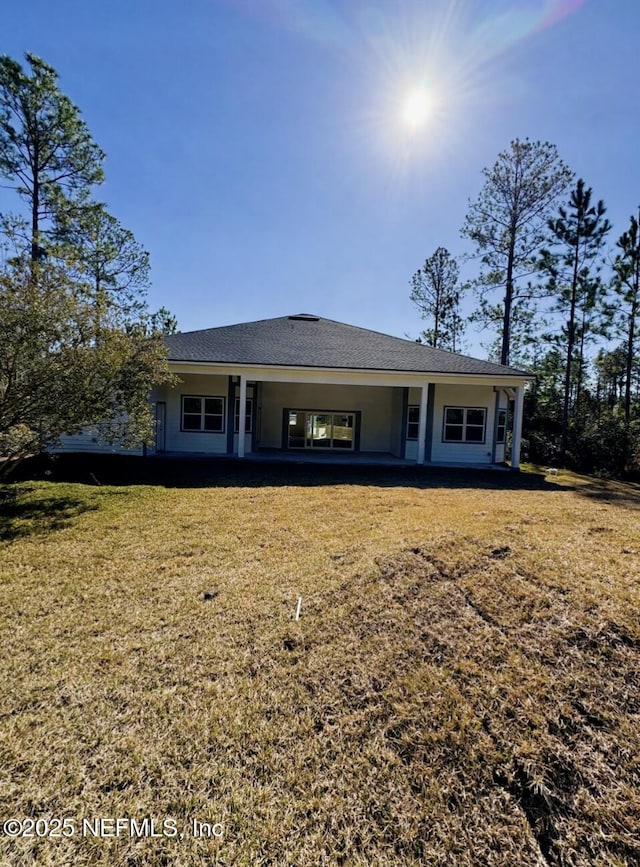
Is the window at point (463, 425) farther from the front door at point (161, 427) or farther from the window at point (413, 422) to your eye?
the front door at point (161, 427)

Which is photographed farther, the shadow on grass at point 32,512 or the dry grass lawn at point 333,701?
the shadow on grass at point 32,512

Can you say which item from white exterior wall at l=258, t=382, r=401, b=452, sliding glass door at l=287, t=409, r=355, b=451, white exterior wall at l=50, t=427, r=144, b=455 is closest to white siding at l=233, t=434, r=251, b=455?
white exterior wall at l=258, t=382, r=401, b=452

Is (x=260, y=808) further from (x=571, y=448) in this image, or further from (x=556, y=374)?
(x=556, y=374)

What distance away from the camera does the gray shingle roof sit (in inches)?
534

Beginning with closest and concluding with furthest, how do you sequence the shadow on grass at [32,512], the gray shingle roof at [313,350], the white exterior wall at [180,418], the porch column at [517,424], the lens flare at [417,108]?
the shadow on grass at [32,512] < the lens flare at [417,108] < the porch column at [517,424] < the gray shingle roof at [313,350] < the white exterior wall at [180,418]

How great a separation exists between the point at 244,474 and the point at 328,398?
22.0 feet

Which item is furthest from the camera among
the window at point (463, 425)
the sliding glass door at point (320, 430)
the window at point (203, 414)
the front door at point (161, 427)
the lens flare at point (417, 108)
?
the sliding glass door at point (320, 430)

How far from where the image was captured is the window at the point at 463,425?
15.6 metres

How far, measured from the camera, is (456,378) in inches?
537

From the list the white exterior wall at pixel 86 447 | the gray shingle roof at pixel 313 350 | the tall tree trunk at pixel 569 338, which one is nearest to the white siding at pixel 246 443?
the white exterior wall at pixel 86 447

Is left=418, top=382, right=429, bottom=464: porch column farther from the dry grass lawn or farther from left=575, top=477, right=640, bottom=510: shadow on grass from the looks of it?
the dry grass lawn

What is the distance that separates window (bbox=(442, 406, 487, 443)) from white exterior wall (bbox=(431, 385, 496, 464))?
160 mm

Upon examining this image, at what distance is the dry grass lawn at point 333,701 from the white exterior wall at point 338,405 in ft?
38.7

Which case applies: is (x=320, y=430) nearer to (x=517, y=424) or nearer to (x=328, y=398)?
(x=328, y=398)
